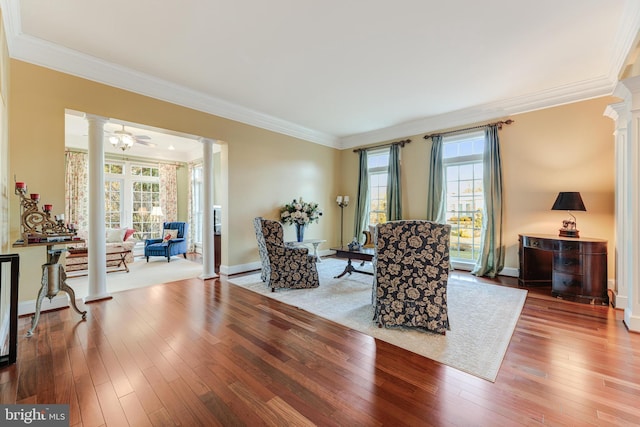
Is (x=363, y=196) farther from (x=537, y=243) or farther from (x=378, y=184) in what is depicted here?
(x=537, y=243)

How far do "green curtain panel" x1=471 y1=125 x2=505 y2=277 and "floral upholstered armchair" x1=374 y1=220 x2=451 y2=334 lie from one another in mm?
2902

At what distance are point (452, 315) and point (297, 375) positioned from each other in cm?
209

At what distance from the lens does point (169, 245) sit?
21.3ft

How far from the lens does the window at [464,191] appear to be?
17.4ft

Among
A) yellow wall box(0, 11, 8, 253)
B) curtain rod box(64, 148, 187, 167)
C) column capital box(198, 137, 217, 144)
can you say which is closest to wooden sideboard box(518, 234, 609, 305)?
column capital box(198, 137, 217, 144)

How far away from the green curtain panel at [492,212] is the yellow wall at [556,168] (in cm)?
13

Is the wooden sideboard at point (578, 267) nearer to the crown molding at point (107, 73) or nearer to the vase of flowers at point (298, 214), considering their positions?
the vase of flowers at point (298, 214)

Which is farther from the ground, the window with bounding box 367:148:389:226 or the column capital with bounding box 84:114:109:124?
the column capital with bounding box 84:114:109:124

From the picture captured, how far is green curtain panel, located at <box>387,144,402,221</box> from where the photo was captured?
6145 millimetres

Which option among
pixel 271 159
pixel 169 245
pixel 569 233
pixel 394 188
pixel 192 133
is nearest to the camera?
pixel 569 233

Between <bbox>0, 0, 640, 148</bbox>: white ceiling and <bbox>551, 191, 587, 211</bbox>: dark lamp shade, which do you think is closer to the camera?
<bbox>0, 0, 640, 148</bbox>: white ceiling

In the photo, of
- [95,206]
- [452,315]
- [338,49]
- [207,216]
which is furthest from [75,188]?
[452,315]

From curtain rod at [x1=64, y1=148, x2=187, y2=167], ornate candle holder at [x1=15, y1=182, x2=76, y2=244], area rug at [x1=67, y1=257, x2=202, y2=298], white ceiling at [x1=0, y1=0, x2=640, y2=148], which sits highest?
white ceiling at [x1=0, y1=0, x2=640, y2=148]

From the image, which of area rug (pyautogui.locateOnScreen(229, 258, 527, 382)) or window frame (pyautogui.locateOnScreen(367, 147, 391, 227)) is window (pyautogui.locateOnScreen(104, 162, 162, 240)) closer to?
area rug (pyautogui.locateOnScreen(229, 258, 527, 382))
